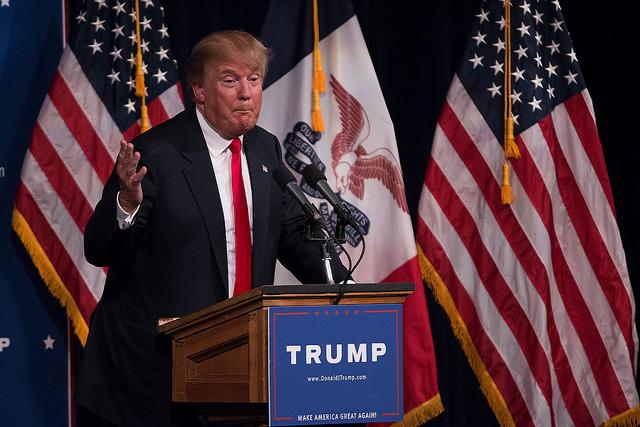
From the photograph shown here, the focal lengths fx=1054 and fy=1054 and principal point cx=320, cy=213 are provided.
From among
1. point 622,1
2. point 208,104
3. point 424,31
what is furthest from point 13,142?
point 622,1

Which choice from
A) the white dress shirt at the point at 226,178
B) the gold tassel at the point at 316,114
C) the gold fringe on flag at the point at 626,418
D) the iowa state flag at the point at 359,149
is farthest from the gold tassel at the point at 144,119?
the gold fringe on flag at the point at 626,418

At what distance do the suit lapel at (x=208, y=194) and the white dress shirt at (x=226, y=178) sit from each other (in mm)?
23

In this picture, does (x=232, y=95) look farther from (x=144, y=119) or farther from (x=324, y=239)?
(x=144, y=119)

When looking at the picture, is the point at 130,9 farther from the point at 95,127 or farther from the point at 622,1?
the point at 622,1

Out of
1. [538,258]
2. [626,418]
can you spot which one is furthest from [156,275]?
[626,418]

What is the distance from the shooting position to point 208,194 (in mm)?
2883

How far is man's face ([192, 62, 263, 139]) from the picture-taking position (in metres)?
2.95

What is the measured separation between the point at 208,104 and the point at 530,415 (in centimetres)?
209

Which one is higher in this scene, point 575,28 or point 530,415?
point 575,28

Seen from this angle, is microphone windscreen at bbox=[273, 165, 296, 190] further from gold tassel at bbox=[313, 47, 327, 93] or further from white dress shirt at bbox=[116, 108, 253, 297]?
gold tassel at bbox=[313, 47, 327, 93]

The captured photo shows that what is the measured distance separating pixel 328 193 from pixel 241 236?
1.58 ft

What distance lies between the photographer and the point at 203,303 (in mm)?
2842

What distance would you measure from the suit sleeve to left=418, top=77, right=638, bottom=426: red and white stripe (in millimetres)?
1784

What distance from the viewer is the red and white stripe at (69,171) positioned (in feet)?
13.3
